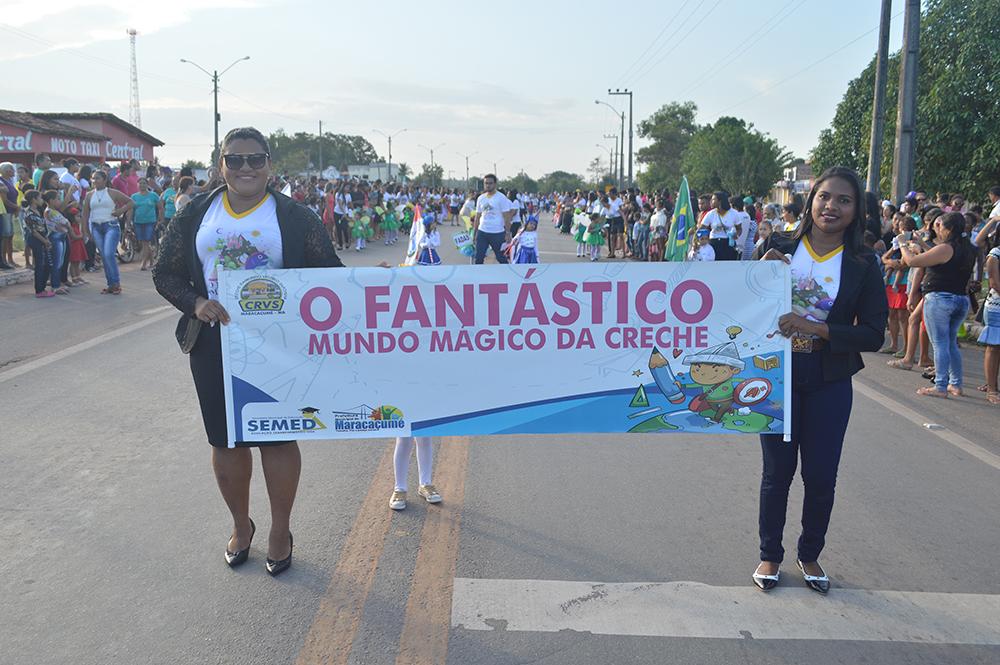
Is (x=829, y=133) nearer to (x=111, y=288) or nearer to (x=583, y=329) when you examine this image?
(x=111, y=288)

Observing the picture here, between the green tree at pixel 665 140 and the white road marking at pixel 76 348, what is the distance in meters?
83.6

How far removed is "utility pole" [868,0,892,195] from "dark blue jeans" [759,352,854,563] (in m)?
12.3

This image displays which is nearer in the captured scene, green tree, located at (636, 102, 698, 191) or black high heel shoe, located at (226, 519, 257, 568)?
black high heel shoe, located at (226, 519, 257, 568)

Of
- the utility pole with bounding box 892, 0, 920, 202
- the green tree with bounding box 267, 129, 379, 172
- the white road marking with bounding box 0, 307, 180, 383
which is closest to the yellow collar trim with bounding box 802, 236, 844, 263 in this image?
the white road marking with bounding box 0, 307, 180, 383

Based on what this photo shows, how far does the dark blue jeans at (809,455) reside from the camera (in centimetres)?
384

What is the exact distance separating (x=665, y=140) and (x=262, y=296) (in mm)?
106203

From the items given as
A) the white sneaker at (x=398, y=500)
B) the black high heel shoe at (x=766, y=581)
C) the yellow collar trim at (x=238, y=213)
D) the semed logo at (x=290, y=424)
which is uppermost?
the yellow collar trim at (x=238, y=213)

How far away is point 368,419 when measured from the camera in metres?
4.07

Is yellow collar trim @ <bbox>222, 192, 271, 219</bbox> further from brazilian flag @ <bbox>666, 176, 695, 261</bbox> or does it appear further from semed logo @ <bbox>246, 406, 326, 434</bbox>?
brazilian flag @ <bbox>666, 176, 695, 261</bbox>

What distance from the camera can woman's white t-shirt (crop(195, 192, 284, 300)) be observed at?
12.9 feet

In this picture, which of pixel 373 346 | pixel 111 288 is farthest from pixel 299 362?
pixel 111 288

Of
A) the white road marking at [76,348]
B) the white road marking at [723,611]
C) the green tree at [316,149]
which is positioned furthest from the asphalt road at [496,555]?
the green tree at [316,149]

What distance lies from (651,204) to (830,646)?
21836 millimetres

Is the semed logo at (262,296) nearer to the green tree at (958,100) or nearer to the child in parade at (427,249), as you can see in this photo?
the child in parade at (427,249)
